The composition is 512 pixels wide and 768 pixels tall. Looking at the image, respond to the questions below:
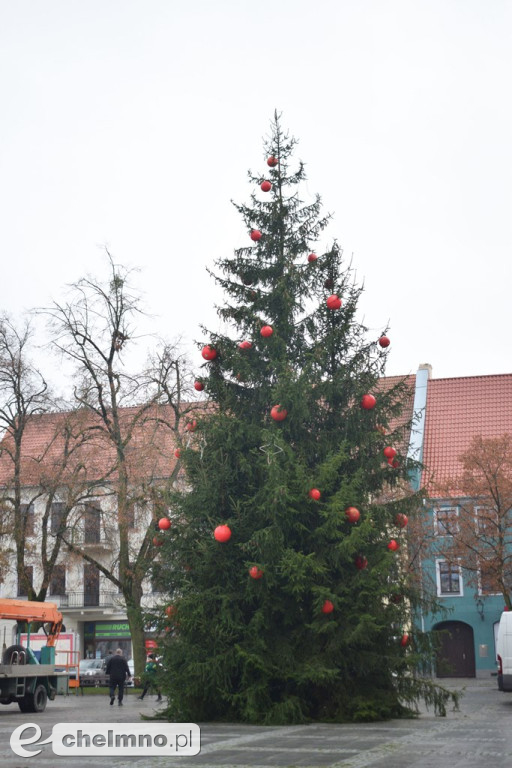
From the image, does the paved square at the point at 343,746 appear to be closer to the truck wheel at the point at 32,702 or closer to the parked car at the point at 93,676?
the truck wheel at the point at 32,702

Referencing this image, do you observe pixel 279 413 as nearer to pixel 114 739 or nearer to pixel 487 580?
pixel 114 739

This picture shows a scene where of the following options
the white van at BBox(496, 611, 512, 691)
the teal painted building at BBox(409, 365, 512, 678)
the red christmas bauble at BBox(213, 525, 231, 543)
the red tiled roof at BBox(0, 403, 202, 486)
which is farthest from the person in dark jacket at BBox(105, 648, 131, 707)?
the teal painted building at BBox(409, 365, 512, 678)

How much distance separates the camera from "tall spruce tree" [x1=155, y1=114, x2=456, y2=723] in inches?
666

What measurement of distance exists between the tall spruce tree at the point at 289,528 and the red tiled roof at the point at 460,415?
25.6m

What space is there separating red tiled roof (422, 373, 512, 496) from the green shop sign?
1929cm

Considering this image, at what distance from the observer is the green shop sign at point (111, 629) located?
52.6 metres

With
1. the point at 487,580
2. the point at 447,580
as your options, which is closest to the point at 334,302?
the point at 487,580

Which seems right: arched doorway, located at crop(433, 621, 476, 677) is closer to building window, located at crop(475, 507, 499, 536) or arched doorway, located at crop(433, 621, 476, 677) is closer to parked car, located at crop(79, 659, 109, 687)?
building window, located at crop(475, 507, 499, 536)

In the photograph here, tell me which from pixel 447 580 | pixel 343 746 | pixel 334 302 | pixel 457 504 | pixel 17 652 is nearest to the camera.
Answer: pixel 343 746

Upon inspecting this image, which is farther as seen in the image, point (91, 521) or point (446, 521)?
point (446, 521)

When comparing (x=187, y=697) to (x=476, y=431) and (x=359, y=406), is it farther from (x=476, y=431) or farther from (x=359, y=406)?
(x=476, y=431)

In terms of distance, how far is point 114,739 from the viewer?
14969mm

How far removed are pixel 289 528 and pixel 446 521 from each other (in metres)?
22.5

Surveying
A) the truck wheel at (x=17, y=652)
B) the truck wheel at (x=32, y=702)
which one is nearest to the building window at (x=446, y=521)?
the truck wheel at (x=32, y=702)
